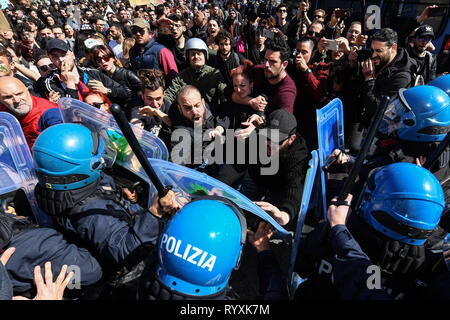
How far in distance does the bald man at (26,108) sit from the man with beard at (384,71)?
3.53 meters

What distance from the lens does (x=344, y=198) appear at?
1516 mm

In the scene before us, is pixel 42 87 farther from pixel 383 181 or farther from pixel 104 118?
pixel 383 181

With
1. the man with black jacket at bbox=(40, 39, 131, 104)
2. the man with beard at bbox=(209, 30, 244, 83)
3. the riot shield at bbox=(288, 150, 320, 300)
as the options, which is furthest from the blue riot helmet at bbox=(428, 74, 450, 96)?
the man with black jacket at bbox=(40, 39, 131, 104)

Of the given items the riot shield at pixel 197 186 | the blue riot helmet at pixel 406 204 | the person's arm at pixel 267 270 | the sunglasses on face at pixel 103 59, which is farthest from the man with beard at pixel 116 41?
the blue riot helmet at pixel 406 204

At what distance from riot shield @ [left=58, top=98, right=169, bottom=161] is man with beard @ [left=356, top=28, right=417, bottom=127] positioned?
2514mm

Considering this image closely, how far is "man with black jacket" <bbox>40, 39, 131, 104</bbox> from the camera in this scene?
306 centimetres

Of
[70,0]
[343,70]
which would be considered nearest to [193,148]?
[343,70]

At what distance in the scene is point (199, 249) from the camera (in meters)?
1.06

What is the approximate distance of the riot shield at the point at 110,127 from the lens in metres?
1.98

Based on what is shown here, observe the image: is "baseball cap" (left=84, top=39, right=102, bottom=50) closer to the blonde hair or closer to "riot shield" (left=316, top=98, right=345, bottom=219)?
the blonde hair

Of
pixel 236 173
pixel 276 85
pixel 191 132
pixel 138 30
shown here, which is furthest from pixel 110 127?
pixel 138 30

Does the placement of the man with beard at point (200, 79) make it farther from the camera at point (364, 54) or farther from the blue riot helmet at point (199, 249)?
the blue riot helmet at point (199, 249)

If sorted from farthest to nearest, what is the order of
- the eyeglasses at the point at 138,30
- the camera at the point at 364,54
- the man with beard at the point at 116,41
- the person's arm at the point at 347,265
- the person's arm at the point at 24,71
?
the man with beard at the point at 116,41, the eyeglasses at the point at 138,30, the person's arm at the point at 24,71, the camera at the point at 364,54, the person's arm at the point at 347,265

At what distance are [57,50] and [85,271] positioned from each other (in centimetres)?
347
